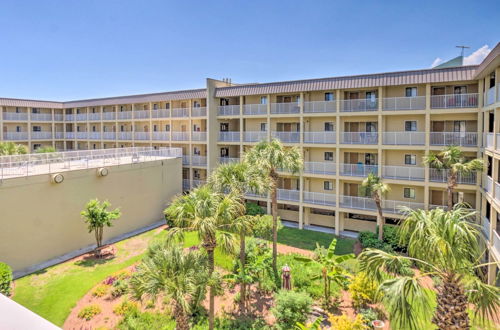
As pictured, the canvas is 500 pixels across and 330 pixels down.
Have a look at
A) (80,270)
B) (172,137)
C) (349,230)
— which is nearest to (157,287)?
(80,270)

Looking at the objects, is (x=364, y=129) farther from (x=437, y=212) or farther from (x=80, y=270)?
(x=80, y=270)

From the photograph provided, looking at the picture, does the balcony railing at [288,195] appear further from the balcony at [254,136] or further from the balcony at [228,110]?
the balcony at [228,110]

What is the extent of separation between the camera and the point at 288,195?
2698 centimetres

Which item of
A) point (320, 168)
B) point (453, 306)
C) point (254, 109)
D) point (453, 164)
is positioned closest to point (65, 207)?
point (254, 109)

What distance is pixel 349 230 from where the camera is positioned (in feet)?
84.4

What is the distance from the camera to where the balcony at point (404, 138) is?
73.0 feet

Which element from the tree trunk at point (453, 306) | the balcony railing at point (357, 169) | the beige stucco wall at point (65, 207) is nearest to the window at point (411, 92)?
the balcony railing at point (357, 169)

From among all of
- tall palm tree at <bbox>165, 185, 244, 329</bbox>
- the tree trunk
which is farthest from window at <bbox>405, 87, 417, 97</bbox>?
the tree trunk

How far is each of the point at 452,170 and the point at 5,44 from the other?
104 ft

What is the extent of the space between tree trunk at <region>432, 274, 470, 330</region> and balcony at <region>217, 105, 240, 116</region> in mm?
23986

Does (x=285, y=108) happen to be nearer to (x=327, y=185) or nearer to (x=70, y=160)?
(x=327, y=185)

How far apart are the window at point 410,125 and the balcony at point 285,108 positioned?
8486 millimetres

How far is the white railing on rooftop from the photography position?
66.4 feet

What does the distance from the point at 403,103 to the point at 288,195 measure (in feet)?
37.0
